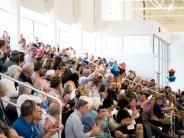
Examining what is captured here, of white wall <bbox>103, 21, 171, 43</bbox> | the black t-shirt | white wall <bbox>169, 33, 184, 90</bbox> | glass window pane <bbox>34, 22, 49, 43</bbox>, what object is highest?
white wall <bbox>103, 21, 171, 43</bbox>

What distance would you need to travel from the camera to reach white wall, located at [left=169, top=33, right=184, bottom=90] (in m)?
25.5

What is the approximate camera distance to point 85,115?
19.1ft

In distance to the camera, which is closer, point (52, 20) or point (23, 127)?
point (23, 127)

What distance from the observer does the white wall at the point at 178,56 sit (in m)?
25.5

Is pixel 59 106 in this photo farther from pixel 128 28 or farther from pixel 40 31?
pixel 128 28

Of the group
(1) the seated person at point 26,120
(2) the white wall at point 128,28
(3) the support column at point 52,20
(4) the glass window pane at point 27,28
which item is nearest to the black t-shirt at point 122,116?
(1) the seated person at point 26,120

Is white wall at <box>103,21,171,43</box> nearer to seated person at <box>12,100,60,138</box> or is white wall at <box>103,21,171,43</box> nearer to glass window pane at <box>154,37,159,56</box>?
glass window pane at <box>154,37,159,56</box>

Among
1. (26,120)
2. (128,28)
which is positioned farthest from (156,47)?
(26,120)

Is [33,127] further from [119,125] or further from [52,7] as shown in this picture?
[52,7]

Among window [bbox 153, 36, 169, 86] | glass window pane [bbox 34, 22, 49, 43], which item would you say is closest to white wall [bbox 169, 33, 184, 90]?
window [bbox 153, 36, 169, 86]

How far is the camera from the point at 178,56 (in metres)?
25.5

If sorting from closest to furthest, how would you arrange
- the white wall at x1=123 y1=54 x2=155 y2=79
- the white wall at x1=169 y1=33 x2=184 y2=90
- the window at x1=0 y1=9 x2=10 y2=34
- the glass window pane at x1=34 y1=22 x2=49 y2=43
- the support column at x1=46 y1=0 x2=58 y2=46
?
the window at x1=0 y1=9 x2=10 y2=34 → the support column at x1=46 y1=0 x2=58 y2=46 → the glass window pane at x1=34 y1=22 x2=49 y2=43 → the white wall at x1=123 y1=54 x2=155 y2=79 → the white wall at x1=169 y1=33 x2=184 y2=90

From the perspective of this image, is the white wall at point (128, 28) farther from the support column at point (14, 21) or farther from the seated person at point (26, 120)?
the seated person at point (26, 120)

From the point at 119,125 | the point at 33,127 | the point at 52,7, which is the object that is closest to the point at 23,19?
the point at 52,7
